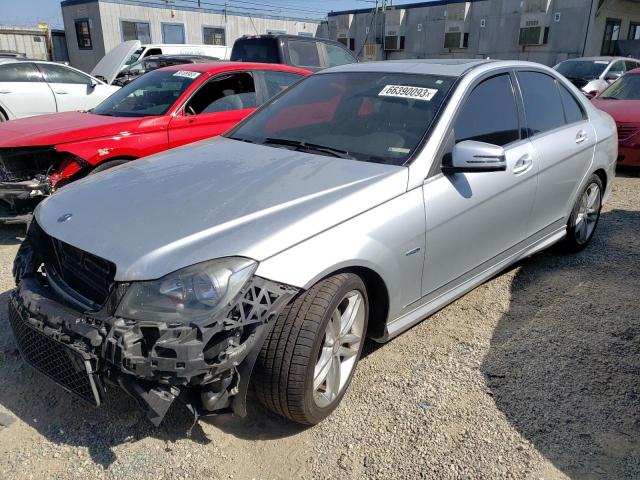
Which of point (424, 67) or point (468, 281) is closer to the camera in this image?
point (468, 281)

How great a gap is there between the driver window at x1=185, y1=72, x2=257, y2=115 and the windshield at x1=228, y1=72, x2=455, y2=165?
2054mm

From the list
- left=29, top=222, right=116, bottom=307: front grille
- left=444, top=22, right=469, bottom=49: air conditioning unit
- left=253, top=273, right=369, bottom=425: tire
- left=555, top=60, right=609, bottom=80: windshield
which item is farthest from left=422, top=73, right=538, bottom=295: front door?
left=444, top=22, right=469, bottom=49: air conditioning unit

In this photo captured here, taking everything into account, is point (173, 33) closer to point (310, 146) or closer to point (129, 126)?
point (129, 126)

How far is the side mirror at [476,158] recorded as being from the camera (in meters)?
2.90

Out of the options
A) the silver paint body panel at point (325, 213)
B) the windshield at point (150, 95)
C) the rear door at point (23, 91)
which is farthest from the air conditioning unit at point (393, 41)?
the silver paint body panel at point (325, 213)

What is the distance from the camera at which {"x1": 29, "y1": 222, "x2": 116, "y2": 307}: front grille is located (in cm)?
231

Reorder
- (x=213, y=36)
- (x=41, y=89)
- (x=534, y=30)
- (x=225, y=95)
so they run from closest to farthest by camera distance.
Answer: (x=225, y=95) < (x=41, y=89) < (x=534, y=30) < (x=213, y=36)

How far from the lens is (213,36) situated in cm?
2917

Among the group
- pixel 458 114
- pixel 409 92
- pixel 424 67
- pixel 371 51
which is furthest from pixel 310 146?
pixel 371 51

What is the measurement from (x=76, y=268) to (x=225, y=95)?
393 cm

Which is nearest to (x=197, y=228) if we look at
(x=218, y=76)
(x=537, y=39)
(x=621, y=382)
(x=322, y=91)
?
(x=322, y=91)

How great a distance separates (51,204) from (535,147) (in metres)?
3.04

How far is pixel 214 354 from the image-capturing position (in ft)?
6.82

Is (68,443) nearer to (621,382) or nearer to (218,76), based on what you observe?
(621,382)
